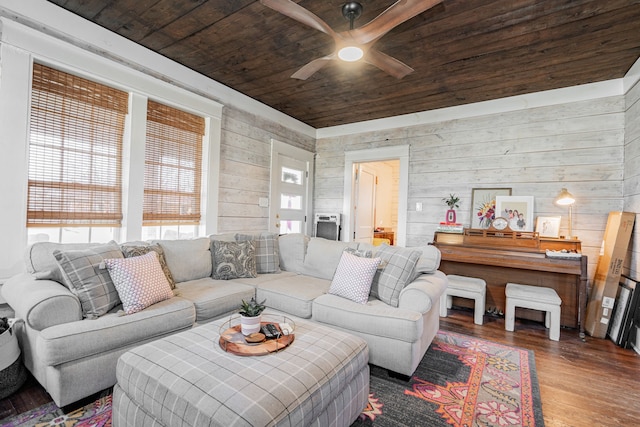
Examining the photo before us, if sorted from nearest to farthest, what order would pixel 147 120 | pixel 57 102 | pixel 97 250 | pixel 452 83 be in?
pixel 97 250 < pixel 57 102 < pixel 147 120 < pixel 452 83

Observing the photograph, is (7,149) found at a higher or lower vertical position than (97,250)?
higher

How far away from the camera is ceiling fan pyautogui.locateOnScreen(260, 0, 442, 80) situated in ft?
5.91

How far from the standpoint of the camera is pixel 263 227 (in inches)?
175

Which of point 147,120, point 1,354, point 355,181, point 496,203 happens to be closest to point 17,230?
point 1,354

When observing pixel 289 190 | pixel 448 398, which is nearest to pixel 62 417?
pixel 448 398

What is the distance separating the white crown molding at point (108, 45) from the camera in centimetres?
232

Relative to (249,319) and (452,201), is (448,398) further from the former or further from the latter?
(452,201)

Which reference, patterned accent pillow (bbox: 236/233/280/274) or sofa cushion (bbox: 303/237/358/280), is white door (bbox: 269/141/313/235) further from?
sofa cushion (bbox: 303/237/358/280)

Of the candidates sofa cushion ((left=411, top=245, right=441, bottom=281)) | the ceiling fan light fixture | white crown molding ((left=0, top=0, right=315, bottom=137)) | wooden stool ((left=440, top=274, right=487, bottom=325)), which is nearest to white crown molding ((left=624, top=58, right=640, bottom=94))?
wooden stool ((left=440, top=274, right=487, bottom=325))

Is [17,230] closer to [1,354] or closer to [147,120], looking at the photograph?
[1,354]

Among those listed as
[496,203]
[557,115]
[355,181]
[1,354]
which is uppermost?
[557,115]

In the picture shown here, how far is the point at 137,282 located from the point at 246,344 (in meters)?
1.03

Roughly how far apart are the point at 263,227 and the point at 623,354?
13.0ft

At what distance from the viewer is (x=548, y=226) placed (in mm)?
3535
